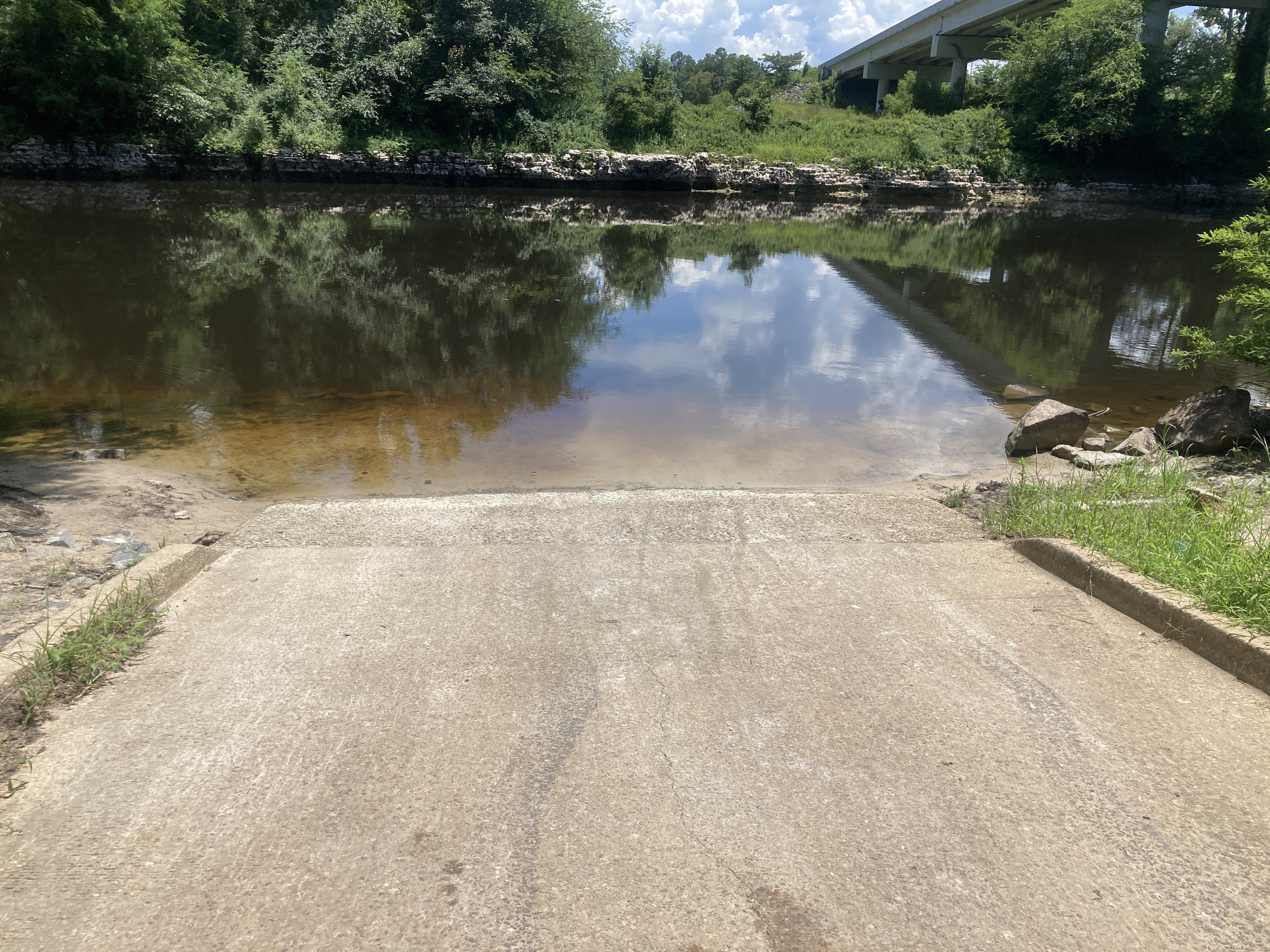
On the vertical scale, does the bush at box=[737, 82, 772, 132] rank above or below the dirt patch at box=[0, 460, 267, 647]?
above

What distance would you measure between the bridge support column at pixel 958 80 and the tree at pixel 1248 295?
53.3 m

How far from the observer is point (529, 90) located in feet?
119

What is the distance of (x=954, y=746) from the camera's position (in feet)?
9.86

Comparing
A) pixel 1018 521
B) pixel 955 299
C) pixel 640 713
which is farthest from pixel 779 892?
pixel 955 299

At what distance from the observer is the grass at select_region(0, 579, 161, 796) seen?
2891mm

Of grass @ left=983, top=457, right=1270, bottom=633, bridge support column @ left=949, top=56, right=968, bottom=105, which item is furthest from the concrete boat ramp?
bridge support column @ left=949, top=56, right=968, bottom=105

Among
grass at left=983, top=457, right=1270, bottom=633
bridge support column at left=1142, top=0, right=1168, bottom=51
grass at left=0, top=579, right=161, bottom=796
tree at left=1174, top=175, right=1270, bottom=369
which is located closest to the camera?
grass at left=0, top=579, right=161, bottom=796

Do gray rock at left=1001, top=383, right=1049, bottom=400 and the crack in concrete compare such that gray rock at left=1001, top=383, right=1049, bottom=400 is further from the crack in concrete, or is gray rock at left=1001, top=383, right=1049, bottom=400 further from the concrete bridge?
the concrete bridge

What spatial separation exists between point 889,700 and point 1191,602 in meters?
1.64

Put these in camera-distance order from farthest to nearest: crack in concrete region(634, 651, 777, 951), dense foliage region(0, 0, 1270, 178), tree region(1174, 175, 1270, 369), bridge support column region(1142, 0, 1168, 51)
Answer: bridge support column region(1142, 0, 1168, 51), dense foliage region(0, 0, 1270, 178), tree region(1174, 175, 1270, 369), crack in concrete region(634, 651, 777, 951)

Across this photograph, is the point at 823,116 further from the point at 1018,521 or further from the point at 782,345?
the point at 1018,521

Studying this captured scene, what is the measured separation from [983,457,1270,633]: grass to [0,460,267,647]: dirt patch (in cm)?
507

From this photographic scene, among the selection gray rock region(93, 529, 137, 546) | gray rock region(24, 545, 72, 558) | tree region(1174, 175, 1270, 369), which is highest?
tree region(1174, 175, 1270, 369)

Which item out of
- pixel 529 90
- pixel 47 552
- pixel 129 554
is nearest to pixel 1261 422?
pixel 129 554
